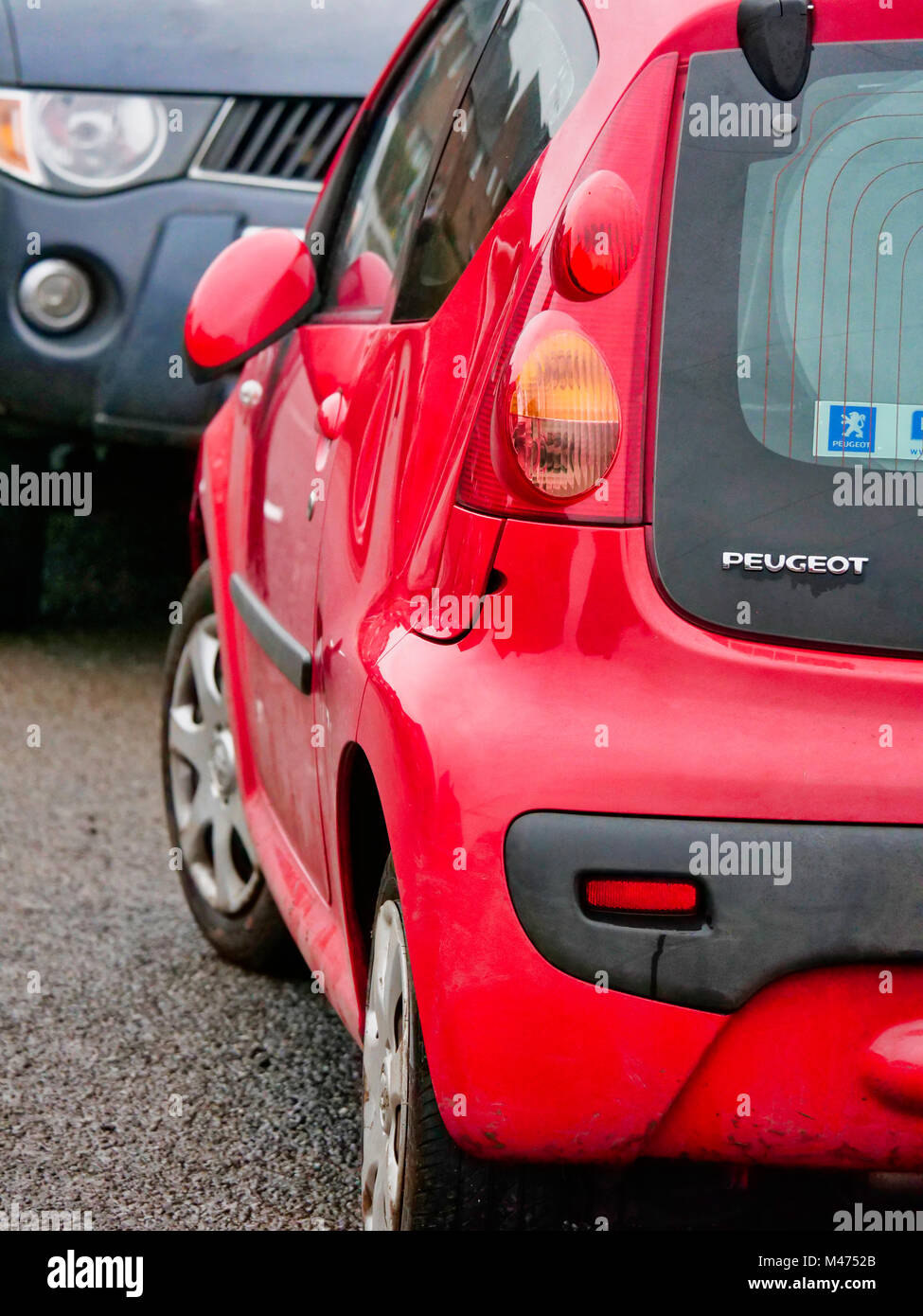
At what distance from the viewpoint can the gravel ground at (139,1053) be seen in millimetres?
2744

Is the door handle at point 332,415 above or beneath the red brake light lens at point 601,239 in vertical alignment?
beneath

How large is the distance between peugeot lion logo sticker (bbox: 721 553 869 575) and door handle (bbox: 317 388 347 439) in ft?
2.80

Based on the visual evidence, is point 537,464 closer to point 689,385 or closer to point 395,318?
point 689,385

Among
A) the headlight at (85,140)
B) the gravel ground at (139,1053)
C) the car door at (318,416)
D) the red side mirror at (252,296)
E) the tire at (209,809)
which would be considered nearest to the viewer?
the car door at (318,416)

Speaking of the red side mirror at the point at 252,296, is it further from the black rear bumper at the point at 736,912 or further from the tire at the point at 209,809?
the black rear bumper at the point at 736,912

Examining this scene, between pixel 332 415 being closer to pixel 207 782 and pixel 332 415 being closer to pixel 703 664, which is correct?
pixel 703 664

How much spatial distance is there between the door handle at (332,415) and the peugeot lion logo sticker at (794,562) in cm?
85

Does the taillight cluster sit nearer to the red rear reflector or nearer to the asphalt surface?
the red rear reflector

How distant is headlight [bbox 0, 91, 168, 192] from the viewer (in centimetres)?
524

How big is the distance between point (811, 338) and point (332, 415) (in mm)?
917

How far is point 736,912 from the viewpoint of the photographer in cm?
180

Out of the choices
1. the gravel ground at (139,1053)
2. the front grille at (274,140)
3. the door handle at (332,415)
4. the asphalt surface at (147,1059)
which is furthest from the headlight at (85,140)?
the door handle at (332,415)

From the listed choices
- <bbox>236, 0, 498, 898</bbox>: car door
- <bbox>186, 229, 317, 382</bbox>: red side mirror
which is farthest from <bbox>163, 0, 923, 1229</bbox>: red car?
<bbox>186, 229, 317, 382</bbox>: red side mirror

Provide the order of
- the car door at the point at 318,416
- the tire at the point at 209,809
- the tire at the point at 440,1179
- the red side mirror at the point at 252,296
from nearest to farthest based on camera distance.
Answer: the tire at the point at 440,1179, the car door at the point at 318,416, the red side mirror at the point at 252,296, the tire at the point at 209,809
